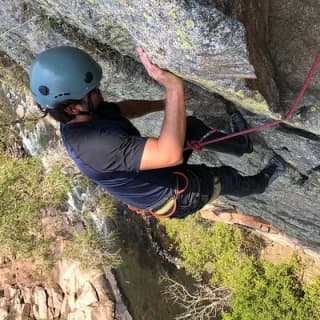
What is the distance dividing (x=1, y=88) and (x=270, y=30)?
8772 mm

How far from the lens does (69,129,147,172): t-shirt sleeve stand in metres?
2.77

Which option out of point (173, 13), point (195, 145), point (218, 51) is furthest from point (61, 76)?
point (195, 145)

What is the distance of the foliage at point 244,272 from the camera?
6488 mm

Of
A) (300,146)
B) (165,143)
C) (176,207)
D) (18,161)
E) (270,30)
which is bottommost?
(18,161)

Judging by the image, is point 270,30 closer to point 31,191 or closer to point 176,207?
point 176,207

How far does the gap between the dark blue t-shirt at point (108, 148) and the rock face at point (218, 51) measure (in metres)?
0.48

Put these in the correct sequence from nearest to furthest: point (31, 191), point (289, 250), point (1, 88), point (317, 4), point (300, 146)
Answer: point (317, 4)
point (300, 146)
point (289, 250)
point (31, 191)
point (1, 88)

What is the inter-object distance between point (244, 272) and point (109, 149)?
4.78m

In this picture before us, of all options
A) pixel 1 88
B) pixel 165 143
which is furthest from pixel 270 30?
pixel 1 88

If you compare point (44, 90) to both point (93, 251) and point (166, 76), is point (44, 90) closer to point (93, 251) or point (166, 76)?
point (166, 76)

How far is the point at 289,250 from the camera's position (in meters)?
6.95

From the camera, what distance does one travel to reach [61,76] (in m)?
2.81

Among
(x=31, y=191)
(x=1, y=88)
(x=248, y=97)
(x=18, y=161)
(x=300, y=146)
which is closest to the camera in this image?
(x=248, y=97)

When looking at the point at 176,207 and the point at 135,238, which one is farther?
the point at 135,238
